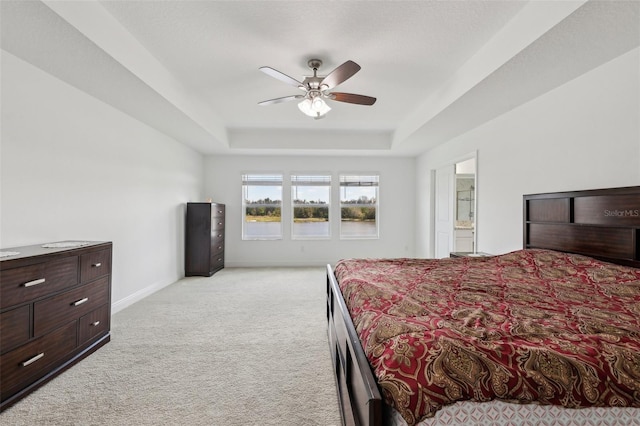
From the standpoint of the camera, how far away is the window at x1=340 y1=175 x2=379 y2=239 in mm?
6809

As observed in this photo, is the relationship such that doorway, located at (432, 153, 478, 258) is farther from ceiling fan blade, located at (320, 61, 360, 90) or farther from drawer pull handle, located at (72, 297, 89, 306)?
drawer pull handle, located at (72, 297, 89, 306)

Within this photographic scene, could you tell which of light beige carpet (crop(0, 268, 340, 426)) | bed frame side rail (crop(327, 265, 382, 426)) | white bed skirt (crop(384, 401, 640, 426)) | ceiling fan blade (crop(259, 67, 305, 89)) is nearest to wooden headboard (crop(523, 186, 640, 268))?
white bed skirt (crop(384, 401, 640, 426))

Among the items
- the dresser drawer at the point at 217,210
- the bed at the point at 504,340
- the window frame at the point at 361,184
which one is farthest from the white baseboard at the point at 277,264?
the bed at the point at 504,340

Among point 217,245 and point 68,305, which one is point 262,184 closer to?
point 217,245

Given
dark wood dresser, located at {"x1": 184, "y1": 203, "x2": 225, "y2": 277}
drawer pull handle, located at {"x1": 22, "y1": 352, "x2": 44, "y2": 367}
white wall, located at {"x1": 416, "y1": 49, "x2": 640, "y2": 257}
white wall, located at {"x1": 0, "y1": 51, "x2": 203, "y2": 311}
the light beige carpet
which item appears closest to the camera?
the light beige carpet

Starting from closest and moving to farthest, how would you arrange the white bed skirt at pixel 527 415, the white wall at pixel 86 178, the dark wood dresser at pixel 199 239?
the white bed skirt at pixel 527 415 → the white wall at pixel 86 178 → the dark wood dresser at pixel 199 239

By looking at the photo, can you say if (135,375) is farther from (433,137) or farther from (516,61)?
(433,137)

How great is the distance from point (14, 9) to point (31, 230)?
65.2 inches

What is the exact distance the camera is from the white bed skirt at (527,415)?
3.13 feet

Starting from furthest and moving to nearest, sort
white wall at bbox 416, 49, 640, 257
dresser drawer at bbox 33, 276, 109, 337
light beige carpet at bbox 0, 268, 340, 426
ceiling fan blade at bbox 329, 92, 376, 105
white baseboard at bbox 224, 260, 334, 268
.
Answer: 1. white baseboard at bbox 224, 260, 334, 268
2. ceiling fan blade at bbox 329, 92, 376, 105
3. white wall at bbox 416, 49, 640, 257
4. dresser drawer at bbox 33, 276, 109, 337
5. light beige carpet at bbox 0, 268, 340, 426

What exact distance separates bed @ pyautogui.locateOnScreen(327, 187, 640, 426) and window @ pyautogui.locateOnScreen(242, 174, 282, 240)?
4505 millimetres

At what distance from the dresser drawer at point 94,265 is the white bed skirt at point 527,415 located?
2691 millimetres

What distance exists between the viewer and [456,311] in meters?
1.52

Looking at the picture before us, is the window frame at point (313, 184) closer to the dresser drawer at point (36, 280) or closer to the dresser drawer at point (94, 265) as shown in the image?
the dresser drawer at point (94, 265)
